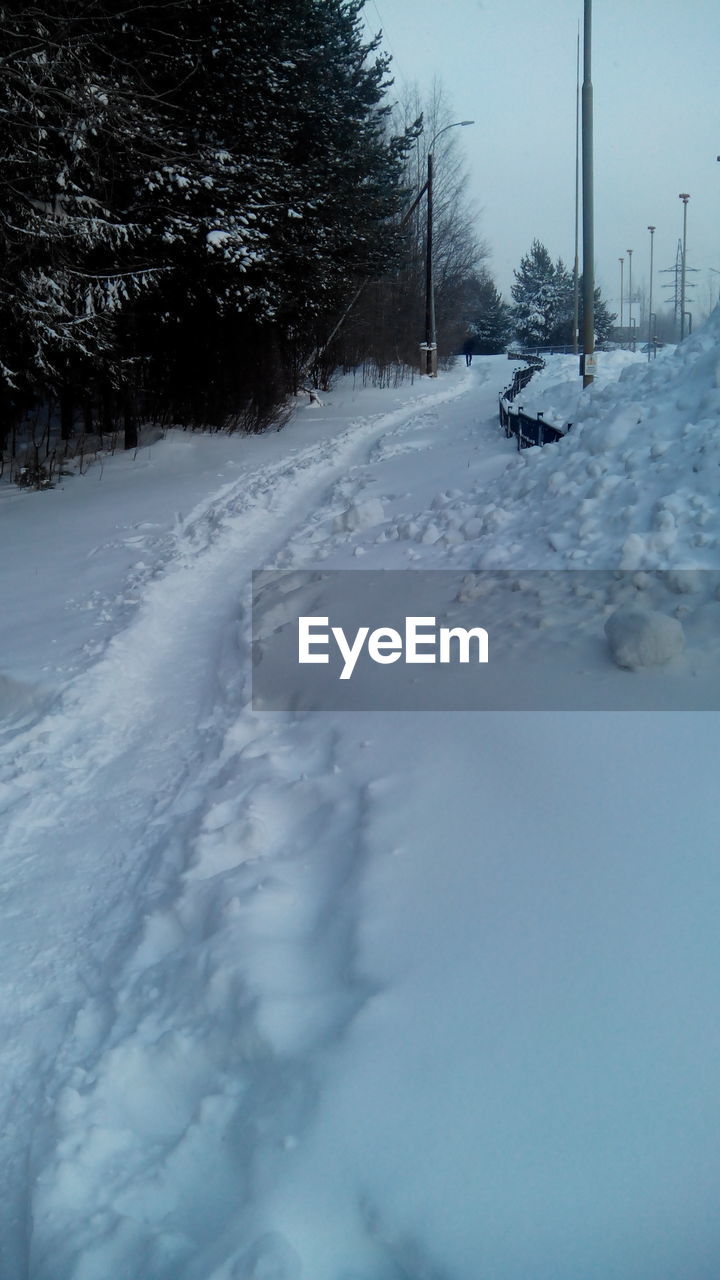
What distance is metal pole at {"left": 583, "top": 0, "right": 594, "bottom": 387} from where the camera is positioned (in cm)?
1355

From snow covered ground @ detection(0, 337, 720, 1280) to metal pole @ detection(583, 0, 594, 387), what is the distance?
8286mm

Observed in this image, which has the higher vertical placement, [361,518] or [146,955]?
[361,518]

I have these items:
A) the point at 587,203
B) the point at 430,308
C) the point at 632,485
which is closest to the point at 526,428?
the point at 632,485

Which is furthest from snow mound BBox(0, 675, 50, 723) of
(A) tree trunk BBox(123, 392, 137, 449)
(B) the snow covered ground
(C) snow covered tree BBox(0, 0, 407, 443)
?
(A) tree trunk BBox(123, 392, 137, 449)

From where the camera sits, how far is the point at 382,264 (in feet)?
69.8

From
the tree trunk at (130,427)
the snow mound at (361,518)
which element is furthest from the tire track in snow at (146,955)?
the tree trunk at (130,427)

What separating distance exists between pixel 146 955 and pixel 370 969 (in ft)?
3.24

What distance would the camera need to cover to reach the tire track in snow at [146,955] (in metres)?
2.59

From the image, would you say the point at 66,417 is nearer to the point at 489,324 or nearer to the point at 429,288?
the point at 429,288

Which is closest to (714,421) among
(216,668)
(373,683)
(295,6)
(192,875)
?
(373,683)

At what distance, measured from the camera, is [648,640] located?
4.66 metres

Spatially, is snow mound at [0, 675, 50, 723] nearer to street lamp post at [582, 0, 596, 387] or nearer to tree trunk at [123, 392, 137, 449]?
street lamp post at [582, 0, 596, 387]

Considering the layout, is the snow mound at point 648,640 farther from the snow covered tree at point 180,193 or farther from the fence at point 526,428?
the snow covered tree at point 180,193

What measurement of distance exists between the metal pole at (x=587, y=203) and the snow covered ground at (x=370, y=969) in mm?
8286
